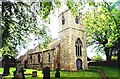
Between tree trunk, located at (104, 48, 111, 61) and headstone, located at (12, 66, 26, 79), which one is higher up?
tree trunk, located at (104, 48, 111, 61)

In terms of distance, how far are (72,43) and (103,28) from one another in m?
0.64

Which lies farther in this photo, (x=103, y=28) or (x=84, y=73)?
(x=103, y=28)

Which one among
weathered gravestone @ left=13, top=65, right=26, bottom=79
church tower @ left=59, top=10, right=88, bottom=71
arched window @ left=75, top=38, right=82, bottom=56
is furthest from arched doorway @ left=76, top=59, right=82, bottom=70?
weathered gravestone @ left=13, top=65, right=26, bottom=79

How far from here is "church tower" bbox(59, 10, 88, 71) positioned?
4098 millimetres

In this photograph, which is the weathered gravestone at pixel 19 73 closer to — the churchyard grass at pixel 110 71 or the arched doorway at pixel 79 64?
the arched doorway at pixel 79 64

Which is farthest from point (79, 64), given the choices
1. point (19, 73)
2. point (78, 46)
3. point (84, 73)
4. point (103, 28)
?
point (19, 73)

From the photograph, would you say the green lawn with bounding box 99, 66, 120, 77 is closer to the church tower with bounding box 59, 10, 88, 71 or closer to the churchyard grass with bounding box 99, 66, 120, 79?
the churchyard grass with bounding box 99, 66, 120, 79

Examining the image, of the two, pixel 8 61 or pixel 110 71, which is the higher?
pixel 8 61

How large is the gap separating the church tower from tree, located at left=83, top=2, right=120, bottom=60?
0.15 metres

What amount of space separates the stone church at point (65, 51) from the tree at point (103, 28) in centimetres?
15

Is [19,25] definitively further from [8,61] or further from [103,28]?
[103,28]

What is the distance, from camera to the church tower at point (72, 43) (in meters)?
4.10

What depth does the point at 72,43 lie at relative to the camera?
13.8 ft

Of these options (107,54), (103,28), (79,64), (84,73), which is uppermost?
(103,28)
